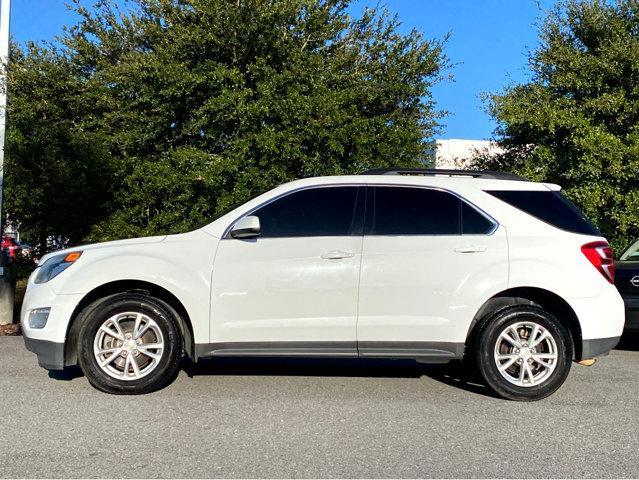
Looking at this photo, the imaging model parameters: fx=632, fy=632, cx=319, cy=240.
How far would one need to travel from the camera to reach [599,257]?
5.36m

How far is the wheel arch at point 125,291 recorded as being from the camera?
17.5ft

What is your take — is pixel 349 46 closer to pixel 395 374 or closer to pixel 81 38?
pixel 81 38

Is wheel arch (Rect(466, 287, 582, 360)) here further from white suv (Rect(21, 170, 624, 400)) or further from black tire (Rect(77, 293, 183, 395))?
black tire (Rect(77, 293, 183, 395))

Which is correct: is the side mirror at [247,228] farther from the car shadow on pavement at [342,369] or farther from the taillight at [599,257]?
the taillight at [599,257]

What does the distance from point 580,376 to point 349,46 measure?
31.9 feet

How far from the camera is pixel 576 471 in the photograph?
3.80 m

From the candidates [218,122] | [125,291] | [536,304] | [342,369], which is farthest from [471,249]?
[218,122]

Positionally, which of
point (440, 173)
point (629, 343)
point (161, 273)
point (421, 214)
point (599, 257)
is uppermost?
point (440, 173)

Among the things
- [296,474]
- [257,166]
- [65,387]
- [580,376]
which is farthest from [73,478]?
[257,166]

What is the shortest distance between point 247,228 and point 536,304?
8.50ft

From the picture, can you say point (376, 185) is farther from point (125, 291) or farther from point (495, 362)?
point (125, 291)

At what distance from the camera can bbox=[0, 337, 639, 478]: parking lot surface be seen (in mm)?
3834

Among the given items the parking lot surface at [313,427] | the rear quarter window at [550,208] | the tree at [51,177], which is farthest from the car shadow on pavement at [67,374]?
the tree at [51,177]

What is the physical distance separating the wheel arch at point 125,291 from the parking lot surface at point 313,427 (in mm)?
397
